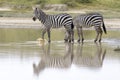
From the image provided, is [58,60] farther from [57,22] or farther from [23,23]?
[23,23]

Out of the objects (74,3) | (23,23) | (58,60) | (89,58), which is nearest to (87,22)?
(89,58)

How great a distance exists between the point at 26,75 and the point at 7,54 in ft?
14.1

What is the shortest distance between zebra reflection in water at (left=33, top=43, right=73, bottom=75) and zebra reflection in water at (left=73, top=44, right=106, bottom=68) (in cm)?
22

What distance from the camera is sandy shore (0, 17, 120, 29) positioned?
3222 centimetres

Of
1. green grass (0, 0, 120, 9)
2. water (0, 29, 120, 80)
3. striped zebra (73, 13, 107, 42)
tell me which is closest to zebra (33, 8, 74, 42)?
striped zebra (73, 13, 107, 42)

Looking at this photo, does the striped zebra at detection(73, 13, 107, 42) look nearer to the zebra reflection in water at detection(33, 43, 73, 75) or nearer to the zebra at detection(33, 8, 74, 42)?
the zebra at detection(33, 8, 74, 42)

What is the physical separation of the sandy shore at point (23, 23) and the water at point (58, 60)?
26.7ft

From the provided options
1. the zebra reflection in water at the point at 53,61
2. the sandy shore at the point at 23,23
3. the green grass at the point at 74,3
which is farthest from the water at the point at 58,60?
the green grass at the point at 74,3

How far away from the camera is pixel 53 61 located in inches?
656

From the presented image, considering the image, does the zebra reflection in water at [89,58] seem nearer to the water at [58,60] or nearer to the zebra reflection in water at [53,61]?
the water at [58,60]

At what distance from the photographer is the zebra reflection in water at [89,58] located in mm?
16047

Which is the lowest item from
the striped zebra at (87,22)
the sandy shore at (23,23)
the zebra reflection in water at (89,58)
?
the sandy shore at (23,23)

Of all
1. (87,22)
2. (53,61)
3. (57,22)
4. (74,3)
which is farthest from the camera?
(74,3)

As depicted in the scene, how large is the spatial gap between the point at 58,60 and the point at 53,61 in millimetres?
290
